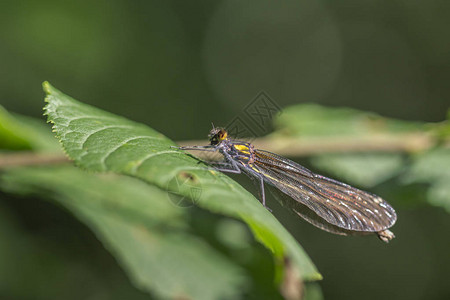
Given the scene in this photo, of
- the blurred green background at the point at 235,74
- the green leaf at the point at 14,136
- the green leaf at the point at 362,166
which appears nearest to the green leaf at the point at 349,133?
the green leaf at the point at 362,166

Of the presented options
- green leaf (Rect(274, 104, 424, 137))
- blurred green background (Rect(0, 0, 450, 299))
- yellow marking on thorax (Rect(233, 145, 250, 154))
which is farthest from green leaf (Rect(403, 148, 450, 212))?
blurred green background (Rect(0, 0, 450, 299))

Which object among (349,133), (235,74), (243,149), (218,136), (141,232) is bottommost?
(141,232)

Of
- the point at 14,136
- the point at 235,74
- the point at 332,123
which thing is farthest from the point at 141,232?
the point at 235,74

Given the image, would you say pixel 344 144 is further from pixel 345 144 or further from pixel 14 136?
pixel 14 136

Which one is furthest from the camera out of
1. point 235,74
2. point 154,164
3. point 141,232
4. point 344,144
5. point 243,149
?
point 235,74

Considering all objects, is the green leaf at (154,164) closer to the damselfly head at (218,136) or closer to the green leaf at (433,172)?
the damselfly head at (218,136)

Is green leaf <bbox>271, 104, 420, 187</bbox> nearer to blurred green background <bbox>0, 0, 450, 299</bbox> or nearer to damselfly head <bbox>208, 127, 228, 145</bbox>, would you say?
damselfly head <bbox>208, 127, 228, 145</bbox>

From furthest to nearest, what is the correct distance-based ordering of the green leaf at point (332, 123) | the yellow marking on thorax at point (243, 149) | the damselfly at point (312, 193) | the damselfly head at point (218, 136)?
the green leaf at point (332, 123), the damselfly head at point (218, 136), the yellow marking on thorax at point (243, 149), the damselfly at point (312, 193)
